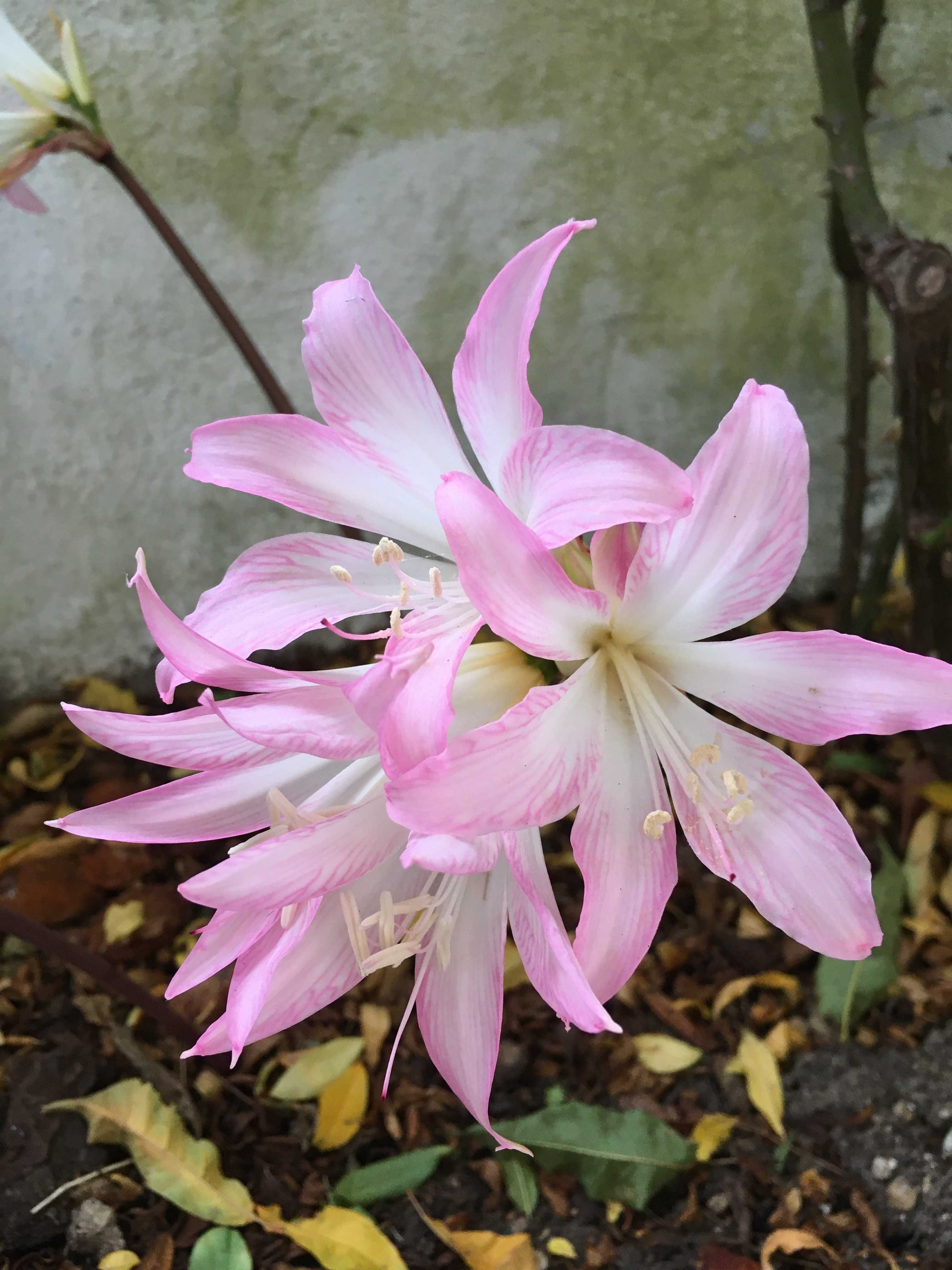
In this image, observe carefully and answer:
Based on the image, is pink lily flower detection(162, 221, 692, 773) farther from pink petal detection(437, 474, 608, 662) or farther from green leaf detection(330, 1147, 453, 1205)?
green leaf detection(330, 1147, 453, 1205)

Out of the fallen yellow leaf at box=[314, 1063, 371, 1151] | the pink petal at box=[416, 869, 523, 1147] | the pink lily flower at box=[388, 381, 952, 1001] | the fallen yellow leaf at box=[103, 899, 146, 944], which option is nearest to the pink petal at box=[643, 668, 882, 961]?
the pink lily flower at box=[388, 381, 952, 1001]

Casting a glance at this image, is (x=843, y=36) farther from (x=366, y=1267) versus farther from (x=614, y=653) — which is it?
(x=366, y=1267)

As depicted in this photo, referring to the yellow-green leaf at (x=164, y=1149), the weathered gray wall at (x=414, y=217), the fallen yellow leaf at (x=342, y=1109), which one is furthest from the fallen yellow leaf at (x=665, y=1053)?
the weathered gray wall at (x=414, y=217)

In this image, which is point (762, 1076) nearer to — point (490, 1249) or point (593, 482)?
point (490, 1249)

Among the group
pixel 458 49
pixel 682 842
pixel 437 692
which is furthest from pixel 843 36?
pixel 682 842

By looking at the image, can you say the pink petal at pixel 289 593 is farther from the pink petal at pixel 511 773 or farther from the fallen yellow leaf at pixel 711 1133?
the fallen yellow leaf at pixel 711 1133

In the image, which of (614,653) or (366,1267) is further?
(366,1267)
